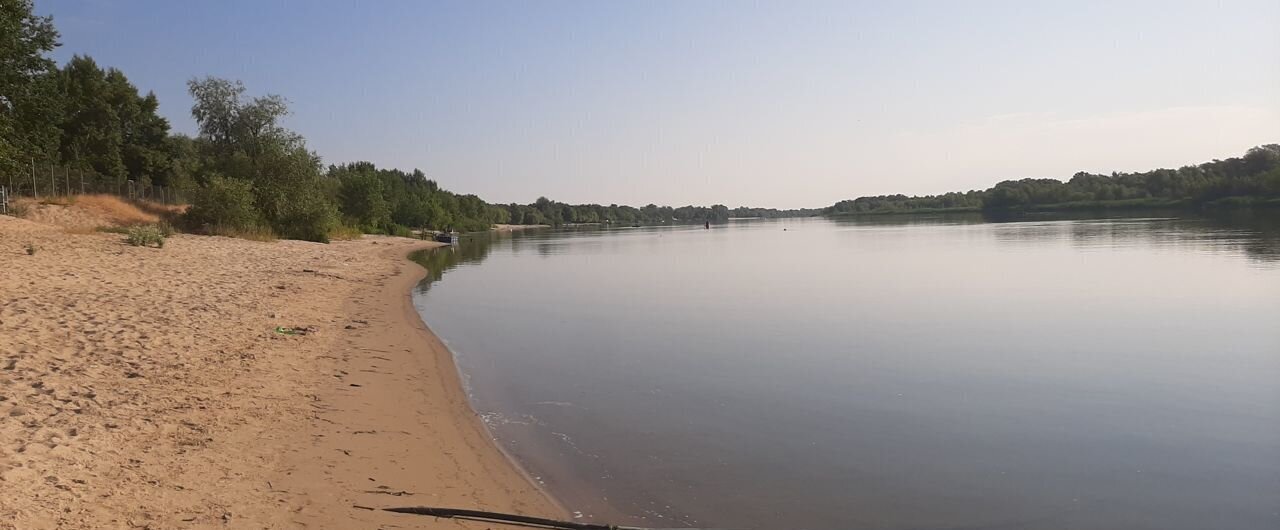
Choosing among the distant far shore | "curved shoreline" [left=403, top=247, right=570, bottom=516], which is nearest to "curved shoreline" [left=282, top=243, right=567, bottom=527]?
"curved shoreline" [left=403, top=247, right=570, bottom=516]

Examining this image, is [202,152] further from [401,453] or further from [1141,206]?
[1141,206]

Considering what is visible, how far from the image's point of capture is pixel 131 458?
5852 mm

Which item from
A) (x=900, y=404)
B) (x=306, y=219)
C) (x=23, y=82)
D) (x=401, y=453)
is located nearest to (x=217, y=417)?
(x=401, y=453)

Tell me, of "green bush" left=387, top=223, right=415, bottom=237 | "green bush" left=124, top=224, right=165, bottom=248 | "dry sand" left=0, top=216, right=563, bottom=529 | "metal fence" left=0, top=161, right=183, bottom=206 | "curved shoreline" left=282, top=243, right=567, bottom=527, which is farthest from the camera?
"green bush" left=387, top=223, right=415, bottom=237

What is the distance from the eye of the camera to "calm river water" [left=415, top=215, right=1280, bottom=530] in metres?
6.58

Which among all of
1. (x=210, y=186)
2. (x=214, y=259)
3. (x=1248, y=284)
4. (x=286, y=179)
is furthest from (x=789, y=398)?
(x=286, y=179)

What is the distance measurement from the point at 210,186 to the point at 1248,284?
46606mm

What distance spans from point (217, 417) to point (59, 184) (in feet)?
129

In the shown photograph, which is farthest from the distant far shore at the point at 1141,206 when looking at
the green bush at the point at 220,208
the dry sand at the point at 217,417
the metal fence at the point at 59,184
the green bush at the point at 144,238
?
the metal fence at the point at 59,184

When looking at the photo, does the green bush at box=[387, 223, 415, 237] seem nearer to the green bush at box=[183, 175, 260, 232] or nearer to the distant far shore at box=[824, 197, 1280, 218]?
the green bush at box=[183, 175, 260, 232]

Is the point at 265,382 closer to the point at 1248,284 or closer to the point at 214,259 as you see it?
the point at 214,259

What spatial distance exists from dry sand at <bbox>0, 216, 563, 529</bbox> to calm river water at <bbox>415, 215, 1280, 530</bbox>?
1.00m

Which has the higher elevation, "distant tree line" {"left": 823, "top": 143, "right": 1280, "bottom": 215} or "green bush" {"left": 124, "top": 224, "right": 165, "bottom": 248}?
"distant tree line" {"left": 823, "top": 143, "right": 1280, "bottom": 215}

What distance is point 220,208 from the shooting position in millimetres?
39312
